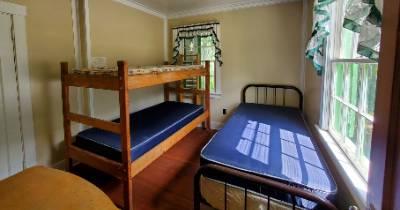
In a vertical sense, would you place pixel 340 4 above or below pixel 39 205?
above

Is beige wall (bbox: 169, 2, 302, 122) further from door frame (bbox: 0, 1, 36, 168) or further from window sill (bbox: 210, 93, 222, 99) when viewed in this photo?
door frame (bbox: 0, 1, 36, 168)

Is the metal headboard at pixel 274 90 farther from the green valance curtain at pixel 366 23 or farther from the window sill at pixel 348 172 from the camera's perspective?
the green valance curtain at pixel 366 23

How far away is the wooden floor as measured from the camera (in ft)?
5.84

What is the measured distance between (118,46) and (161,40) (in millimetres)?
1103

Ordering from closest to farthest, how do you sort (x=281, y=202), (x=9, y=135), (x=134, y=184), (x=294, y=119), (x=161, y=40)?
(x=281, y=202), (x=9, y=135), (x=134, y=184), (x=294, y=119), (x=161, y=40)

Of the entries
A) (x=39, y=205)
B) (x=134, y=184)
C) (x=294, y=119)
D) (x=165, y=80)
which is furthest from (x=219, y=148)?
(x=294, y=119)

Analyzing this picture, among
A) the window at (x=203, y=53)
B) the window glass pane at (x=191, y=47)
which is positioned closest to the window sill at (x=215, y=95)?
the window at (x=203, y=53)

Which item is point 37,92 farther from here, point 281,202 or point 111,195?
point 281,202

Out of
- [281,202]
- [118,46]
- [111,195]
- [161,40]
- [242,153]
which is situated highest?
[161,40]

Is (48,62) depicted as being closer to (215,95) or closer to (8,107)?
(8,107)

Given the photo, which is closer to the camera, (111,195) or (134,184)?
(111,195)

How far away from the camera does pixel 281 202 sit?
1.19m

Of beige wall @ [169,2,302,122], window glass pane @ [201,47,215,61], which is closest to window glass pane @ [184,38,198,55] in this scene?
window glass pane @ [201,47,215,61]

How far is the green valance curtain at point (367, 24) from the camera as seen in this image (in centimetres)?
77
